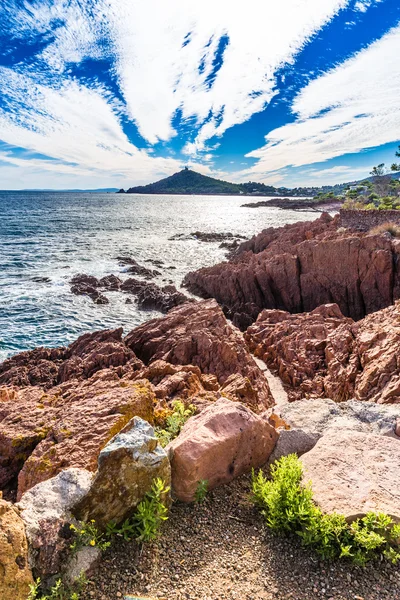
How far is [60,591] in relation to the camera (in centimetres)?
373

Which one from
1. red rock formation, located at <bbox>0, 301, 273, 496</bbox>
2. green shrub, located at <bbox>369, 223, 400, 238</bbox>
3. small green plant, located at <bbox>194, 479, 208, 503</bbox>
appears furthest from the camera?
green shrub, located at <bbox>369, 223, 400, 238</bbox>

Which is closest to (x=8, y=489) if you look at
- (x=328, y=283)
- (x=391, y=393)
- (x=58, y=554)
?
(x=58, y=554)

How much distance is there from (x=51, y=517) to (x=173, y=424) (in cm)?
331

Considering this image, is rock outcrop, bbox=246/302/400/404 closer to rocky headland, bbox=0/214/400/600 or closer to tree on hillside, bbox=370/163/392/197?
rocky headland, bbox=0/214/400/600

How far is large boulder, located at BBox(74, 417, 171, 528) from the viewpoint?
14.6 ft

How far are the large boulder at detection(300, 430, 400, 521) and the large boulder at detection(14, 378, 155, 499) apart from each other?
3.41m

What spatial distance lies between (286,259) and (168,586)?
24.5 meters

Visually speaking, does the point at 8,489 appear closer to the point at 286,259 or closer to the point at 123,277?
the point at 286,259

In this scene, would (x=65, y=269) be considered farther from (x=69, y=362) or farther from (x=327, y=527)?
(x=327, y=527)

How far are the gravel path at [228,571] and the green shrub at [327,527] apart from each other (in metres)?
0.15

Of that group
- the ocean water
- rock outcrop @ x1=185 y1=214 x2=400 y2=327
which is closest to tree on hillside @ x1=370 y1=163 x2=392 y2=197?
the ocean water

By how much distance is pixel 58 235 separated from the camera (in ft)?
201

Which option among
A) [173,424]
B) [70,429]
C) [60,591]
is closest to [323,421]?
[173,424]

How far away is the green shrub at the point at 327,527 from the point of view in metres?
4.11
